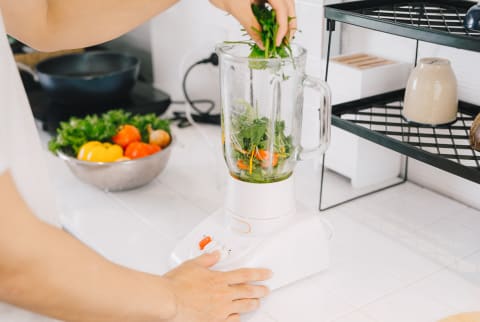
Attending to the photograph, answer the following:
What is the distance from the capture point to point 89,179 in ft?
4.83

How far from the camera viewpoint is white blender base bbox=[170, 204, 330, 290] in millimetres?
1062

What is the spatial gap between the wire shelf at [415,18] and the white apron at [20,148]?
0.65 metres

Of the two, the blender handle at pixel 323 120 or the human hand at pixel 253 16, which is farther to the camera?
the blender handle at pixel 323 120

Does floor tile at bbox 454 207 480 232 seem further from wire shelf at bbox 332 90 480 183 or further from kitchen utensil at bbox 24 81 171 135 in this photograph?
kitchen utensil at bbox 24 81 171 135

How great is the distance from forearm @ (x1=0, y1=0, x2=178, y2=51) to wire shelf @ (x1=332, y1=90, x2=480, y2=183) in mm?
472

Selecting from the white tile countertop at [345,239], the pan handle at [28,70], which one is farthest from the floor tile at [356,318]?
the pan handle at [28,70]

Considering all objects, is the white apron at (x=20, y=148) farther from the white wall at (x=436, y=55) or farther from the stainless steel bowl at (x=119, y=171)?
the white wall at (x=436, y=55)

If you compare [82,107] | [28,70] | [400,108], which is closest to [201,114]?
[82,107]

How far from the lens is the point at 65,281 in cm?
68

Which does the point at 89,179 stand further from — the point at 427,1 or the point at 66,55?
the point at 427,1

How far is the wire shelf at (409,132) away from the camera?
1103 mm

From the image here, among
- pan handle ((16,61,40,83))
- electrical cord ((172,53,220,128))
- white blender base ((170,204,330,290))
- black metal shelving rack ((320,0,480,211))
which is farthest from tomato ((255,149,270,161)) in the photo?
pan handle ((16,61,40,83))

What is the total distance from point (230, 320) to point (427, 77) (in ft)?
2.07

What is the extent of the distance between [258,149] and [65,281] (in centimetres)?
50
